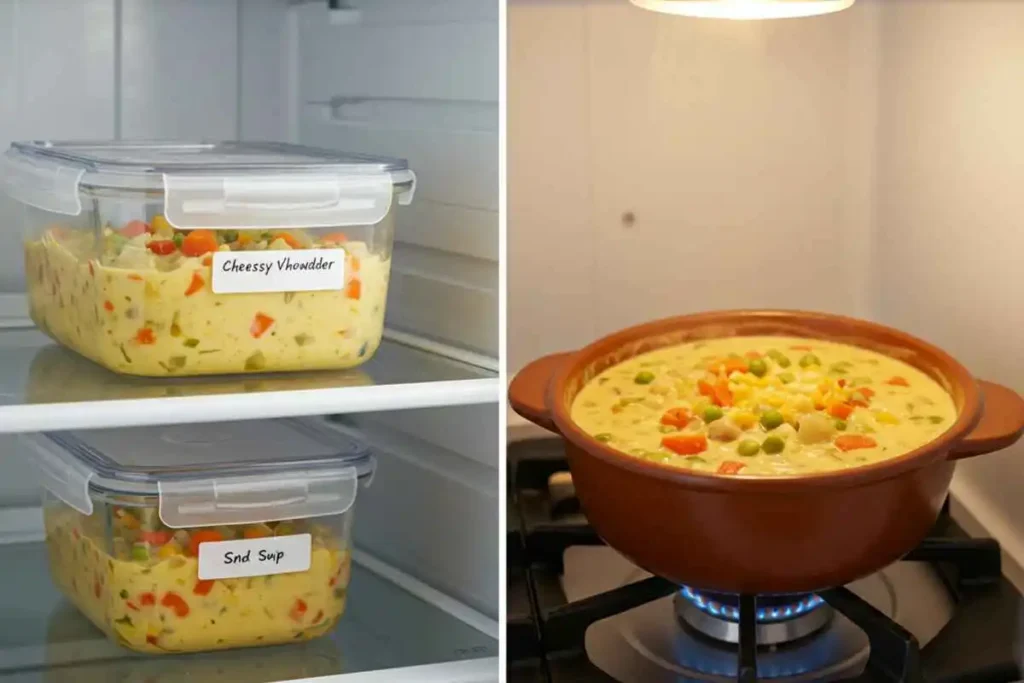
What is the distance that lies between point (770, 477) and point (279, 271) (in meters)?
0.41

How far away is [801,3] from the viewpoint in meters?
1.19

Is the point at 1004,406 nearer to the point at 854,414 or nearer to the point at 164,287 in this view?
the point at 854,414

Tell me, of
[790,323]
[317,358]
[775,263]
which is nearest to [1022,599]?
[790,323]

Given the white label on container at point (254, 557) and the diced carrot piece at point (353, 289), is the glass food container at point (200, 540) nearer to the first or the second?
the white label on container at point (254, 557)

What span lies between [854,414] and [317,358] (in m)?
0.50

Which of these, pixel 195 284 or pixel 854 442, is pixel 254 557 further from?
pixel 854 442

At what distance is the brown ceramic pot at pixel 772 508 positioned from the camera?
1.01 metres

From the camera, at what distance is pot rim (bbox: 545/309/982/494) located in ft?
3.26

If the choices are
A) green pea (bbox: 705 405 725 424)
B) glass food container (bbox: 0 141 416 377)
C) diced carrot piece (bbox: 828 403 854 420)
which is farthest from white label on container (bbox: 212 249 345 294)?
diced carrot piece (bbox: 828 403 854 420)

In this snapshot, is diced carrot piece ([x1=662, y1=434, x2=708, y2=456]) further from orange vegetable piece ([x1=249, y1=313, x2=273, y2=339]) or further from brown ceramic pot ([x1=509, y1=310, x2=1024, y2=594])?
orange vegetable piece ([x1=249, y1=313, x2=273, y2=339])

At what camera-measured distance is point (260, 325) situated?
995 mm

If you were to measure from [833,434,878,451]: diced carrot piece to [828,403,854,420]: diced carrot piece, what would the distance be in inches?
1.9

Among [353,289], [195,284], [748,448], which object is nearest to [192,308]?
[195,284]

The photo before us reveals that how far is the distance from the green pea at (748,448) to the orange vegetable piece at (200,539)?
437mm
